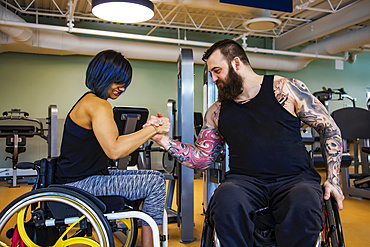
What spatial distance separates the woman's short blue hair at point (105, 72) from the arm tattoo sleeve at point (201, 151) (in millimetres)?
471

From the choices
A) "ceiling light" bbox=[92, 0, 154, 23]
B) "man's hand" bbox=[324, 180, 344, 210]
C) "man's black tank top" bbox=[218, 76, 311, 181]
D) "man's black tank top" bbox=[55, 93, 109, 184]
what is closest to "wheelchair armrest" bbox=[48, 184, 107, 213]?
"man's black tank top" bbox=[55, 93, 109, 184]

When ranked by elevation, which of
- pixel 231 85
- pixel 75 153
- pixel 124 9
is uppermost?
pixel 124 9

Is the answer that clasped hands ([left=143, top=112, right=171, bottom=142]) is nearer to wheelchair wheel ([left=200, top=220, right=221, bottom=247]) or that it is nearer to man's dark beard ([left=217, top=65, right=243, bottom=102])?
man's dark beard ([left=217, top=65, right=243, bottom=102])

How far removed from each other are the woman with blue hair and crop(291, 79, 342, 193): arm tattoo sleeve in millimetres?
757

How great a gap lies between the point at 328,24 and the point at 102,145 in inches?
271

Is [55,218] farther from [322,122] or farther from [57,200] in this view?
[322,122]

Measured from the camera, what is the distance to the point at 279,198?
57.4 inches

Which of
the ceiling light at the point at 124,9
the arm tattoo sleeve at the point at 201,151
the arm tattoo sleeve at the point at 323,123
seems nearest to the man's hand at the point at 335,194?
the arm tattoo sleeve at the point at 323,123

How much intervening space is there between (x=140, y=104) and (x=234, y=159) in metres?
6.52

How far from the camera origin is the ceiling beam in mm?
6352

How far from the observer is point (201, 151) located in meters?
1.89

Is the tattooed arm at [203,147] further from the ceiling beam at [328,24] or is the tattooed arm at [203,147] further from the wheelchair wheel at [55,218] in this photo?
the ceiling beam at [328,24]

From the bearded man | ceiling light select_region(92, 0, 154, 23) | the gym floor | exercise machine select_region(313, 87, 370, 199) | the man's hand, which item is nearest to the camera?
the bearded man

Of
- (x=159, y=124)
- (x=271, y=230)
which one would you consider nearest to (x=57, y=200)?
(x=159, y=124)
